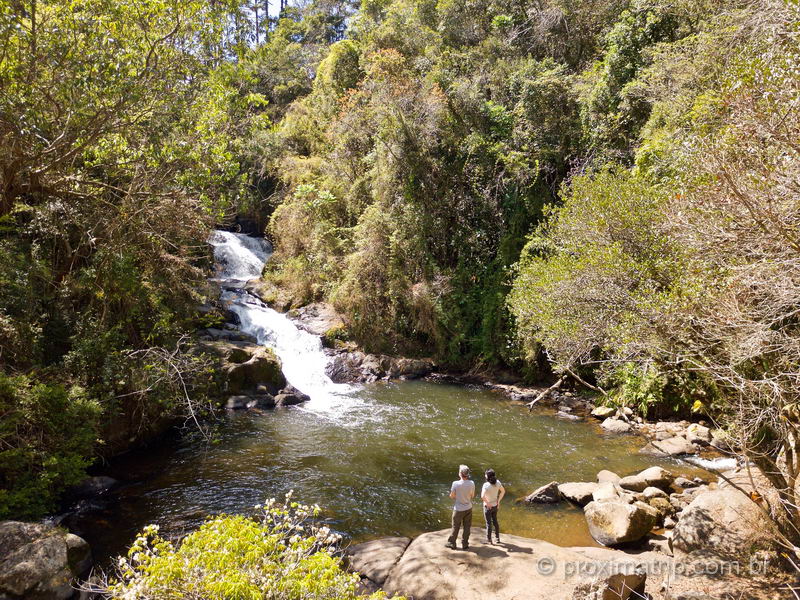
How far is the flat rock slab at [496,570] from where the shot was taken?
6.37 m

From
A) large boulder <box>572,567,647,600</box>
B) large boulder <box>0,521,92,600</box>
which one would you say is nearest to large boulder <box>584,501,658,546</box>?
large boulder <box>572,567,647,600</box>

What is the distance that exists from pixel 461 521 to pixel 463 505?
41 centimetres

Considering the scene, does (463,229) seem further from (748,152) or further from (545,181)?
(748,152)

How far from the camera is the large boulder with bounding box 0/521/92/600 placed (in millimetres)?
6203

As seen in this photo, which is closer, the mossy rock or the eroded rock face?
the eroded rock face

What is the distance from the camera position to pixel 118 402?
10.6 meters

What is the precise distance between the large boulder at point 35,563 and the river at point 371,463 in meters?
1.14

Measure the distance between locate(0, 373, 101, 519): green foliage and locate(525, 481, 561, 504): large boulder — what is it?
8.51 m

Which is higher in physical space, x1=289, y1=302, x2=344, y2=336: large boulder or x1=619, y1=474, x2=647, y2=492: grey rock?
x1=289, y1=302, x2=344, y2=336: large boulder

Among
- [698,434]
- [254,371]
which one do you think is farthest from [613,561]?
[254,371]

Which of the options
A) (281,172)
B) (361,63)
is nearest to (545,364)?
(361,63)

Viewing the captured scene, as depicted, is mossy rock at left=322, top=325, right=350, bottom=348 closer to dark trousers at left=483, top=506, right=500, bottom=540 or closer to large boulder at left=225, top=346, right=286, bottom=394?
large boulder at left=225, top=346, right=286, bottom=394

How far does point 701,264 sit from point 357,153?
63.0 ft

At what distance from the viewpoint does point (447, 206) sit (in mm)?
20531
